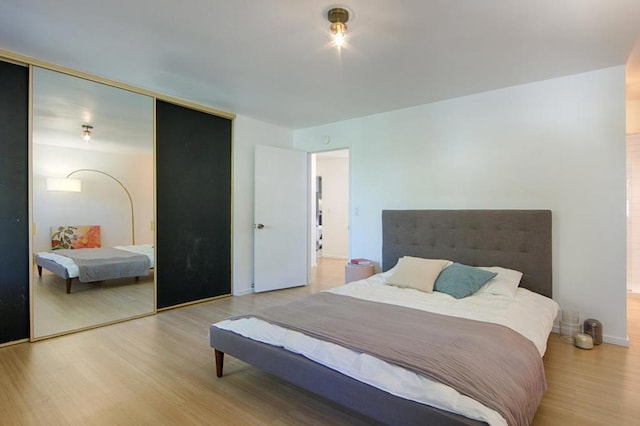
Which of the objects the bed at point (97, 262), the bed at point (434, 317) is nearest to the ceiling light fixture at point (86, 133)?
the bed at point (97, 262)

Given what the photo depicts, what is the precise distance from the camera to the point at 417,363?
1.59 meters

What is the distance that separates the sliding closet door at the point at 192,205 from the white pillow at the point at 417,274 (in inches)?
93.9

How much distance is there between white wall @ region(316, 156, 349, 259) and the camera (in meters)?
8.39

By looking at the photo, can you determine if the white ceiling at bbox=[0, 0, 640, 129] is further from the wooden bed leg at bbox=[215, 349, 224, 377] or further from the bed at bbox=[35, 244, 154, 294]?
the wooden bed leg at bbox=[215, 349, 224, 377]

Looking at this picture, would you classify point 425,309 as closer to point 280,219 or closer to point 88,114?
point 280,219

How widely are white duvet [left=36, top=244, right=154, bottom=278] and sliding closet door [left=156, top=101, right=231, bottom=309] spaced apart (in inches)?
4.1

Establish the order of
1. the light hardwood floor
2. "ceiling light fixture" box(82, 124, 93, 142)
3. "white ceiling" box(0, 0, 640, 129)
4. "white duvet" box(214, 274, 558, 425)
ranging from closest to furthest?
"white duvet" box(214, 274, 558, 425), the light hardwood floor, "white ceiling" box(0, 0, 640, 129), "ceiling light fixture" box(82, 124, 93, 142)

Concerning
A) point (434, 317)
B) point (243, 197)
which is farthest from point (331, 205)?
point (434, 317)

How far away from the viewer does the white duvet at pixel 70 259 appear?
3.05m

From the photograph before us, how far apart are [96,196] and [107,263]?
28.8 inches

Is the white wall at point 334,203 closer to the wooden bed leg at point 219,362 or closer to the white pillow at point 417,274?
the white pillow at point 417,274

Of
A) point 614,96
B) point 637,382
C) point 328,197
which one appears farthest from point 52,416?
point 328,197

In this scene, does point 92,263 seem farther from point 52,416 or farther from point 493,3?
point 493,3

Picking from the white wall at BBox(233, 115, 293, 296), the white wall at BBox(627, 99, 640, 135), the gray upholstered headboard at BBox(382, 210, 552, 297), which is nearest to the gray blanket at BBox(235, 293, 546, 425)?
the gray upholstered headboard at BBox(382, 210, 552, 297)
